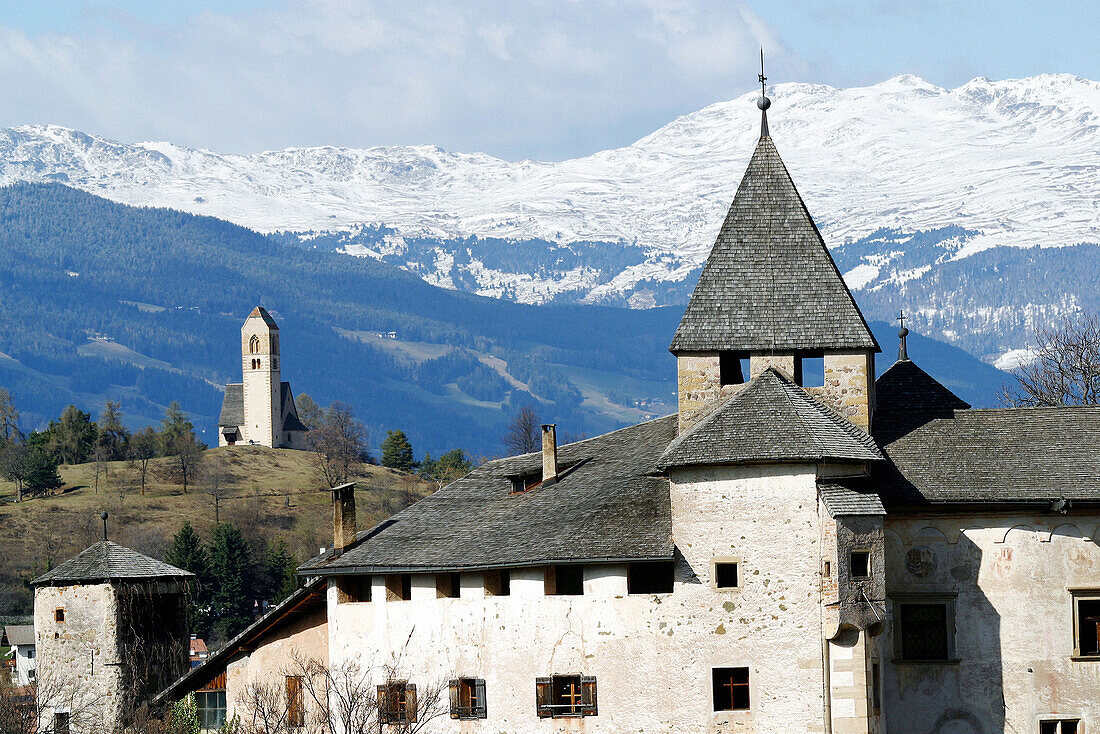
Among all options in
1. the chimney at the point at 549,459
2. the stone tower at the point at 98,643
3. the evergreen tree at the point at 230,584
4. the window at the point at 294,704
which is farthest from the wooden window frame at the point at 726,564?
the evergreen tree at the point at 230,584

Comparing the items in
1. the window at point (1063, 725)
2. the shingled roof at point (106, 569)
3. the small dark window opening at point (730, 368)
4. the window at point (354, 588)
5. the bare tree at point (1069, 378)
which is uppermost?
the bare tree at point (1069, 378)

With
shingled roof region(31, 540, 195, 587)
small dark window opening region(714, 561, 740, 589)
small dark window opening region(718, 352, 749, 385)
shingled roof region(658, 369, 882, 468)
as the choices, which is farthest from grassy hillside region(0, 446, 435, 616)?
small dark window opening region(714, 561, 740, 589)

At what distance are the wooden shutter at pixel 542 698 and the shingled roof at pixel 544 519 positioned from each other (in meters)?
3.27

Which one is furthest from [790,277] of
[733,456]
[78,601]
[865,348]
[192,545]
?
[192,545]

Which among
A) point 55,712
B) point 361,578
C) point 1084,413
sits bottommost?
point 55,712

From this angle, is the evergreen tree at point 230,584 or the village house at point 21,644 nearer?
the village house at point 21,644

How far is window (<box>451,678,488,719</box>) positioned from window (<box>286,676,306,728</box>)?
236 inches

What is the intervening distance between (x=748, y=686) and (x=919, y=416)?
11.1 meters

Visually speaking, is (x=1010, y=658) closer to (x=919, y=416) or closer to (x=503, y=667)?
(x=919, y=416)

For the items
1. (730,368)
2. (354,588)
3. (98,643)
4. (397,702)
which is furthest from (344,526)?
(730,368)

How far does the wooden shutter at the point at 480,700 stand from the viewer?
50.7 metres

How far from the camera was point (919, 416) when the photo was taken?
53.8 m

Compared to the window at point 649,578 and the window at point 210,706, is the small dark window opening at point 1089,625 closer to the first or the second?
the window at point 649,578

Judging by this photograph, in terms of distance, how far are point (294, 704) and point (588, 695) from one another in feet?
37.5
